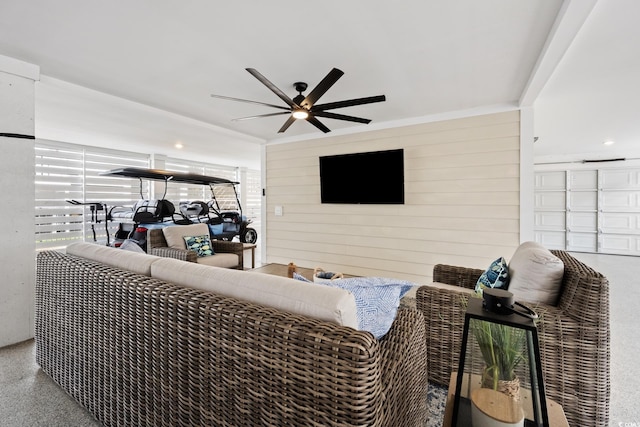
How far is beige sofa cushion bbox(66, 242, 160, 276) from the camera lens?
156 centimetres

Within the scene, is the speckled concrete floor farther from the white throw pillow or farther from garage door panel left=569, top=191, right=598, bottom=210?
garage door panel left=569, top=191, right=598, bottom=210

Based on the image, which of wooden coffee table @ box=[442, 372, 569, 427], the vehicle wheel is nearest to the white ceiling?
wooden coffee table @ box=[442, 372, 569, 427]

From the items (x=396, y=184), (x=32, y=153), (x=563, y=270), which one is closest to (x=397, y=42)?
(x=563, y=270)

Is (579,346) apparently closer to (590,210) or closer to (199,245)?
(199,245)

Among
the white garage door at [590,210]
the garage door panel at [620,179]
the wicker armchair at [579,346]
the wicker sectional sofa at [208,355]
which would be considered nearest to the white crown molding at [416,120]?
the wicker armchair at [579,346]

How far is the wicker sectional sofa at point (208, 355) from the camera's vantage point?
0.83 metres

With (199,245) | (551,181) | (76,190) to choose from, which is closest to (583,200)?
(551,181)

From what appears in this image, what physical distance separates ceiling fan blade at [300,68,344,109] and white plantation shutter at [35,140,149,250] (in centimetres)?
506

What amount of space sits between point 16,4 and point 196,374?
2.55 m

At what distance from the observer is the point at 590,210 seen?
23.5ft

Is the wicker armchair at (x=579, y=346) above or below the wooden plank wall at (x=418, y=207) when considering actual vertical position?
below

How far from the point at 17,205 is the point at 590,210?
10.6 m

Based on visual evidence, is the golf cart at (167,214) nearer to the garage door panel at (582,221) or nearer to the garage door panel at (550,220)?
the garage door panel at (550,220)

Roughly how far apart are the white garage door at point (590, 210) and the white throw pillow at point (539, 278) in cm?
756
